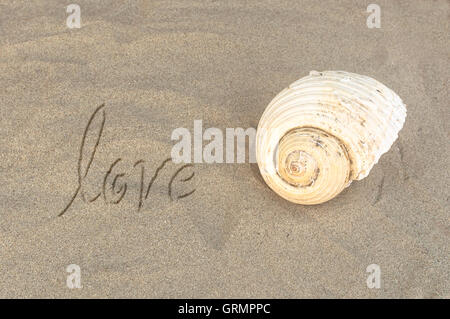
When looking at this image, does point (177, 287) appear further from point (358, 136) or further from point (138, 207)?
point (358, 136)

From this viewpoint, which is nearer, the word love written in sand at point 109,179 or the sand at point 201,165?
the sand at point 201,165

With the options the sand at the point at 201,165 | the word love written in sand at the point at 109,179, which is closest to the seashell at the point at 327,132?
the sand at the point at 201,165

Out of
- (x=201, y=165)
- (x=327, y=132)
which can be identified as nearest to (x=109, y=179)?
(x=201, y=165)

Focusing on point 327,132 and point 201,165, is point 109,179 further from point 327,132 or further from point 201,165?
point 327,132

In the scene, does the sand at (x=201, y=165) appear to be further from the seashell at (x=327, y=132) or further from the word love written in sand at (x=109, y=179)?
the seashell at (x=327, y=132)

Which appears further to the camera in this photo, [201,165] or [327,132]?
[201,165]
